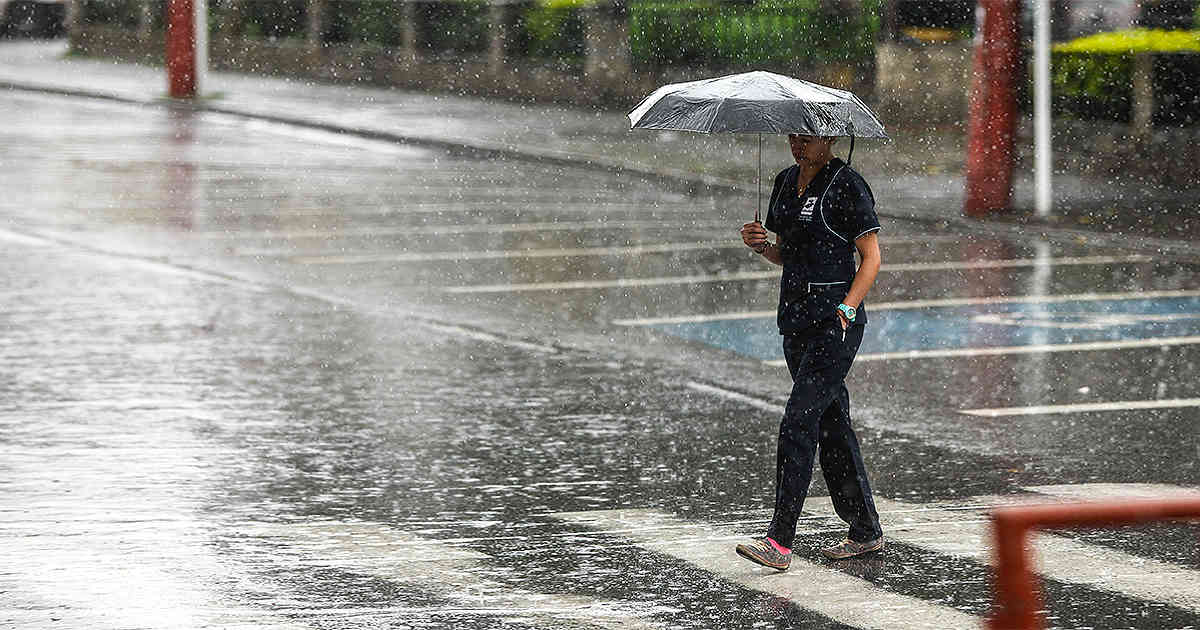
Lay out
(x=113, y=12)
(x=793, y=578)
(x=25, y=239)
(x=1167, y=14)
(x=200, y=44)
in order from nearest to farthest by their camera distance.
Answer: (x=793, y=578) < (x=25, y=239) < (x=1167, y=14) < (x=200, y=44) < (x=113, y=12)

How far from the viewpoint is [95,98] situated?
112 feet

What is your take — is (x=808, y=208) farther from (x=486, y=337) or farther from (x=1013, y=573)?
(x=486, y=337)

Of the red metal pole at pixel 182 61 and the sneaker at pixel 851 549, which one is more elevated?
the red metal pole at pixel 182 61

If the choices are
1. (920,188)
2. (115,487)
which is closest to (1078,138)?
(920,188)

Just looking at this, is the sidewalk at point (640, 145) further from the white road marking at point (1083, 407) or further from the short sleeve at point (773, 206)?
the short sleeve at point (773, 206)

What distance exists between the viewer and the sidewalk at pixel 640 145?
19484 millimetres

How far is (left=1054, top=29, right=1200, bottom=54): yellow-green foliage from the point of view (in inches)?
917

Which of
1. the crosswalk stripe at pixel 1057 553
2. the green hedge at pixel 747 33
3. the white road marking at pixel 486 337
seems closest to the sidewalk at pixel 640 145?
the green hedge at pixel 747 33

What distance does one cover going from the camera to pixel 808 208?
7844 mm

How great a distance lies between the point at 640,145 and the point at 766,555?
747 inches

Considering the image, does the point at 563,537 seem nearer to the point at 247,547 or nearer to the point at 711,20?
the point at 247,547

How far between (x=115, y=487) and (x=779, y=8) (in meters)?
23.1

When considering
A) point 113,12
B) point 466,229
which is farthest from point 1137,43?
point 113,12

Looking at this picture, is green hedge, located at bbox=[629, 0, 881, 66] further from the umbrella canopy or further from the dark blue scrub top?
the dark blue scrub top
